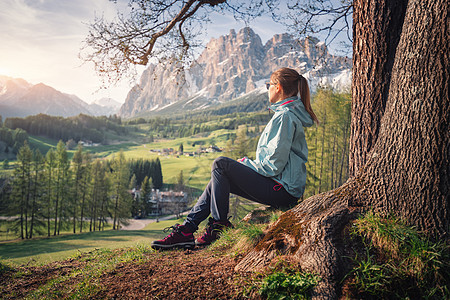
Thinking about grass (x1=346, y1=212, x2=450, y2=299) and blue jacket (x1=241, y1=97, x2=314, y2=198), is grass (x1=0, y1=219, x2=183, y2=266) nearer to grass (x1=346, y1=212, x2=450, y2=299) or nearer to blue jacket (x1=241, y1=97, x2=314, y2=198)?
blue jacket (x1=241, y1=97, x2=314, y2=198)

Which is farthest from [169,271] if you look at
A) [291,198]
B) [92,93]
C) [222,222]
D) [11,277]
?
[92,93]

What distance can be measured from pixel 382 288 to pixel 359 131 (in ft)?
7.49

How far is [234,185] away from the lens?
13.7 ft

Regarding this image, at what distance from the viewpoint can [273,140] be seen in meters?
3.72

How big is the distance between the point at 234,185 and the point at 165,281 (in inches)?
Answer: 68.2

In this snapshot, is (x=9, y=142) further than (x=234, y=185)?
Yes

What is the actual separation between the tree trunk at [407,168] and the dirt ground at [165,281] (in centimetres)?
31

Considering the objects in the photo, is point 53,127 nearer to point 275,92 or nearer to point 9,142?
point 9,142

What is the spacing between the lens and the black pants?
394 cm

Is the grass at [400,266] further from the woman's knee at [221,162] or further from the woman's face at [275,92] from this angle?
the woman's face at [275,92]

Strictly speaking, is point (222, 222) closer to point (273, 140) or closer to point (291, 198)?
point (291, 198)

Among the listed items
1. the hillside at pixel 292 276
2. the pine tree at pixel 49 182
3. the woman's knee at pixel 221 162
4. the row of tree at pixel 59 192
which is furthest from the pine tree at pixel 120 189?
the woman's knee at pixel 221 162

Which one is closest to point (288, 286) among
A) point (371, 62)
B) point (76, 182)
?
point (371, 62)

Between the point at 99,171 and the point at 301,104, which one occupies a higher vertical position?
the point at 301,104
